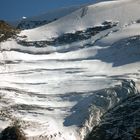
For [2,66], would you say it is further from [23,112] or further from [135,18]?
[135,18]

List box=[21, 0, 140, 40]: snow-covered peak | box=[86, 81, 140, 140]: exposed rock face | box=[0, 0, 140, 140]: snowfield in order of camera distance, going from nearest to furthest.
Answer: box=[86, 81, 140, 140]: exposed rock face, box=[0, 0, 140, 140]: snowfield, box=[21, 0, 140, 40]: snow-covered peak

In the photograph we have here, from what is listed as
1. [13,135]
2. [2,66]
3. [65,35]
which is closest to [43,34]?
[65,35]

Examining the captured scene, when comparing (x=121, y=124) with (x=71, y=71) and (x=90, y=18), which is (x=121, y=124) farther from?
(x=90, y=18)

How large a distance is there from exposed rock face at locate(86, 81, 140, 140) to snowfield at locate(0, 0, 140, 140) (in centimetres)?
2019

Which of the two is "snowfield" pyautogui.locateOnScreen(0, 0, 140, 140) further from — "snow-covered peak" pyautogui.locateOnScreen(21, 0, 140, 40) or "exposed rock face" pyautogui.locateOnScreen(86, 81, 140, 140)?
"exposed rock face" pyautogui.locateOnScreen(86, 81, 140, 140)

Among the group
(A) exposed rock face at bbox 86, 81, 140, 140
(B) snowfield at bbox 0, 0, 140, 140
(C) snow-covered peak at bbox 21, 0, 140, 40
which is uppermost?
(C) snow-covered peak at bbox 21, 0, 140, 40

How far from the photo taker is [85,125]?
11775cm

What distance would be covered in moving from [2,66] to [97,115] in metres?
34.5

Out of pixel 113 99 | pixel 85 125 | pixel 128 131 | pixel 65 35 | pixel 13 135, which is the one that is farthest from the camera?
pixel 65 35

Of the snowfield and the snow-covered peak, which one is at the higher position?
the snow-covered peak

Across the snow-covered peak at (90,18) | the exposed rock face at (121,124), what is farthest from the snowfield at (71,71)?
the exposed rock face at (121,124)

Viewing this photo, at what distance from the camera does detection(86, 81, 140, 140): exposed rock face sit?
87531 millimetres

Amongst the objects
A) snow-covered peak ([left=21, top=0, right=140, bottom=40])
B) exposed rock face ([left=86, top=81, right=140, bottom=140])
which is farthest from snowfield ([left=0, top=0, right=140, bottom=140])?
exposed rock face ([left=86, top=81, right=140, bottom=140])

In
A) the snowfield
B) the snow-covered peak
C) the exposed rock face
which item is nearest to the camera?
the exposed rock face
